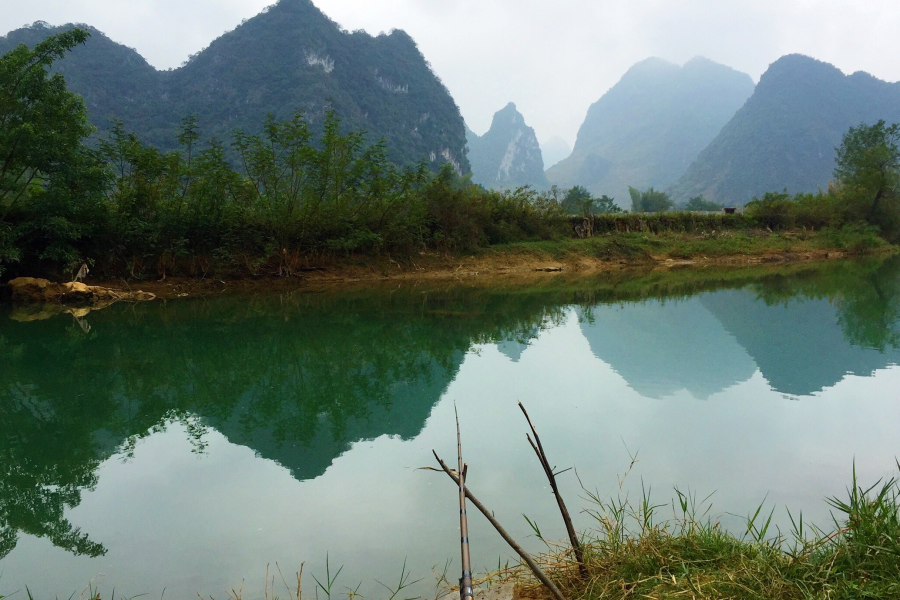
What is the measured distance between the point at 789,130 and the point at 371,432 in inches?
3957

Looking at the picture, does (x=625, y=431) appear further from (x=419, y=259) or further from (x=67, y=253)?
(x=419, y=259)

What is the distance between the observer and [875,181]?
28.4m

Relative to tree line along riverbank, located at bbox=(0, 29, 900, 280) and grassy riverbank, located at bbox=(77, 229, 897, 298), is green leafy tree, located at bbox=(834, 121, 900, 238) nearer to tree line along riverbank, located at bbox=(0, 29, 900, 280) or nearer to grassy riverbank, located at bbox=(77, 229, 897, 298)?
grassy riverbank, located at bbox=(77, 229, 897, 298)

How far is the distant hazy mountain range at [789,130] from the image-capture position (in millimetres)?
78562

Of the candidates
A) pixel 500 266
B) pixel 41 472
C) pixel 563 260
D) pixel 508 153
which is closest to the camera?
pixel 41 472

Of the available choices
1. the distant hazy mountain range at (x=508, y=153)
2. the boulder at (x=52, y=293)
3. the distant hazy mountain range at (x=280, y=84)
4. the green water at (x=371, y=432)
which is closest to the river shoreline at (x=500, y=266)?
the boulder at (x=52, y=293)

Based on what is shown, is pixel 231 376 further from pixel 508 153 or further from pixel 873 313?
pixel 508 153

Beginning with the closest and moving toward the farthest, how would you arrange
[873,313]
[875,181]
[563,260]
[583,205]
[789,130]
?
[873,313]
[563,260]
[583,205]
[875,181]
[789,130]

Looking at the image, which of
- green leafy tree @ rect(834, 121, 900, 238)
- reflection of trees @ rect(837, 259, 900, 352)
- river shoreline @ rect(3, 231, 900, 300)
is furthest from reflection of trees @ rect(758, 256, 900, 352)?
green leafy tree @ rect(834, 121, 900, 238)

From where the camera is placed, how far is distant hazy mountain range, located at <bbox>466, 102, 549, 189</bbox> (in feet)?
408

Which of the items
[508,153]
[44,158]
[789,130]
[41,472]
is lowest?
[41,472]

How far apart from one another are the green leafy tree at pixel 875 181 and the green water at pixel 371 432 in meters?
24.6

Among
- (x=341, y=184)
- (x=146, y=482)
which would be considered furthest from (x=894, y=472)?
(x=341, y=184)

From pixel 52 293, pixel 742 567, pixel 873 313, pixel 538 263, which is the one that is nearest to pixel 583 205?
pixel 538 263
